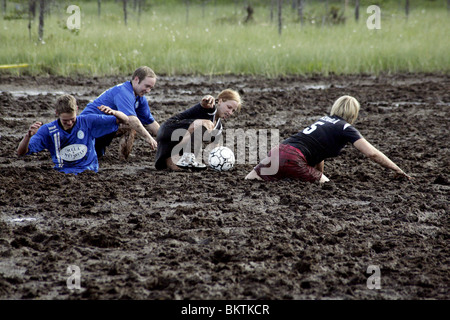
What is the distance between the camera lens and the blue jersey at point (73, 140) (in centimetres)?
689

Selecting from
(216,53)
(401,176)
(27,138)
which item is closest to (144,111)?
(27,138)

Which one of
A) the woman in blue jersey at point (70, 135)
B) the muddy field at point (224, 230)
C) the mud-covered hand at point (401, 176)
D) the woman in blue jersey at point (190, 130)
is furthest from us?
the woman in blue jersey at point (190, 130)

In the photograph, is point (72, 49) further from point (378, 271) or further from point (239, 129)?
point (378, 271)

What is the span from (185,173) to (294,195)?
1688 millimetres

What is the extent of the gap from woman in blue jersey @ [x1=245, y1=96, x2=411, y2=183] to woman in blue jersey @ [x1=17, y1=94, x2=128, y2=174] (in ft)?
6.21

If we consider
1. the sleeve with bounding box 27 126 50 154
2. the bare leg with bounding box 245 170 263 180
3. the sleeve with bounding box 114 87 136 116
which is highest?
the sleeve with bounding box 114 87 136 116

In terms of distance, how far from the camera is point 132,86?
7.93 m

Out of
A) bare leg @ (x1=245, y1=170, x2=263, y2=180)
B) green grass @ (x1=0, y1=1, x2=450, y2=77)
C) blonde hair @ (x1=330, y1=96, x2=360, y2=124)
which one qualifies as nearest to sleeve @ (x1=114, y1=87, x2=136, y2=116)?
bare leg @ (x1=245, y1=170, x2=263, y2=180)

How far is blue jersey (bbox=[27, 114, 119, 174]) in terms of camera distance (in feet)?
22.6

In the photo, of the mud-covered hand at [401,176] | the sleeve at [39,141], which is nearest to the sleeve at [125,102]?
the sleeve at [39,141]

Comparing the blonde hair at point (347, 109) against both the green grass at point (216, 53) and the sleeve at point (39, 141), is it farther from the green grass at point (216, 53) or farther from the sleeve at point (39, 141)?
the green grass at point (216, 53)

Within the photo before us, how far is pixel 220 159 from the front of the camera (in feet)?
25.8

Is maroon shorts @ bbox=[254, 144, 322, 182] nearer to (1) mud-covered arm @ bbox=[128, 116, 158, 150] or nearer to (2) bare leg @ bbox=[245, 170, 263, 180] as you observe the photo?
(2) bare leg @ bbox=[245, 170, 263, 180]

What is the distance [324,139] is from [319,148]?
139 mm
